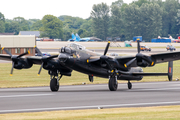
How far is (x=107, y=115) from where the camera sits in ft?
56.3

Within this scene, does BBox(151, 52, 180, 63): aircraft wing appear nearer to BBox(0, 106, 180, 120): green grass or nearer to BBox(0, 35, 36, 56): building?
BBox(0, 106, 180, 120): green grass

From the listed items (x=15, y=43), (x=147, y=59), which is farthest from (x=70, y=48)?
(x=15, y=43)

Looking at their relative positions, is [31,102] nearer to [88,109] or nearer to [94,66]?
[88,109]

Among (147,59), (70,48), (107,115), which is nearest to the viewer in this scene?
(107,115)

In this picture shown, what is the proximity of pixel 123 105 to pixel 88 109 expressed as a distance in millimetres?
2868

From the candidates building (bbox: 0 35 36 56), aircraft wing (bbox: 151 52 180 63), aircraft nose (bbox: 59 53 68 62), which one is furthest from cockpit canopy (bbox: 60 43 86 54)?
building (bbox: 0 35 36 56)

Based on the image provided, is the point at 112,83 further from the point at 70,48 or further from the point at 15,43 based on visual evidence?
the point at 15,43

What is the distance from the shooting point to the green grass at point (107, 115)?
53.5 feet

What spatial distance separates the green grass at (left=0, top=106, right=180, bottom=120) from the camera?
16.3 meters

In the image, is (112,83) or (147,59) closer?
(147,59)

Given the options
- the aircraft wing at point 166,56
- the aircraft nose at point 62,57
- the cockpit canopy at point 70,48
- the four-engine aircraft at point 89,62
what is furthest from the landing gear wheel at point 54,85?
the aircraft wing at point 166,56

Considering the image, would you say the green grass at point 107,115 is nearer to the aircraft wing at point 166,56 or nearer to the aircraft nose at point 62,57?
the aircraft nose at point 62,57

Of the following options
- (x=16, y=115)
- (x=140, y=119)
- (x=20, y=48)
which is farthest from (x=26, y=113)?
(x=20, y=48)

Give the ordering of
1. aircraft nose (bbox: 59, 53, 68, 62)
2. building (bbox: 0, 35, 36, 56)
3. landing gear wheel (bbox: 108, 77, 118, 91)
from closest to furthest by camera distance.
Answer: aircraft nose (bbox: 59, 53, 68, 62), landing gear wheel (bbox: 108, 77, 118, 91), building (bbox: 0, 35, 36, 56)
